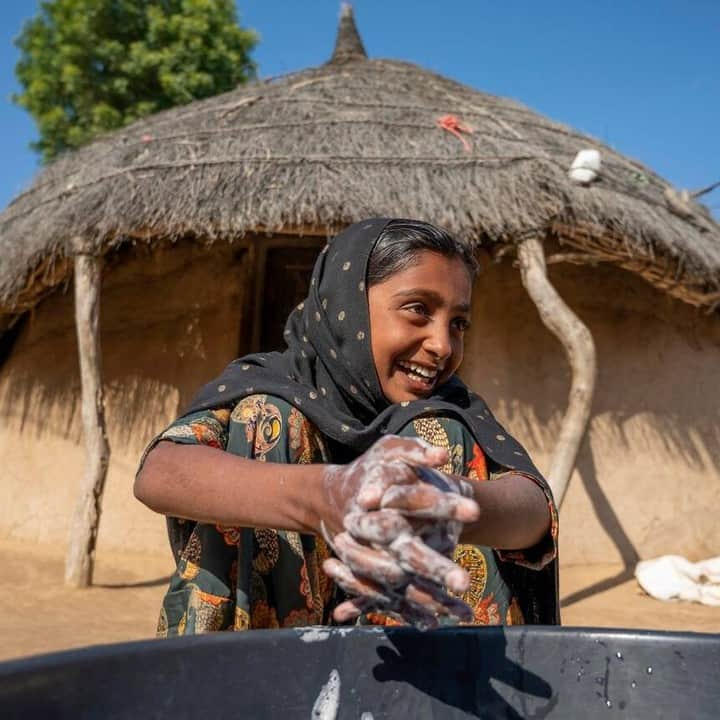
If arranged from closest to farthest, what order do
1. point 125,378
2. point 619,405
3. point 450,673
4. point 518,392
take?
point 450,673
point 518,392
point 619,405
point 125,378

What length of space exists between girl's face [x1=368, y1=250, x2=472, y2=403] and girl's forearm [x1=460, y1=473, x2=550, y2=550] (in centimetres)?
28

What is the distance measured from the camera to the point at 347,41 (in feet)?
24.7

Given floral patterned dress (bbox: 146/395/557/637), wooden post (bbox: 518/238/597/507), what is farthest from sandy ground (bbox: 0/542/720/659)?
floral patterned dress (bbox: 146/395/557/637)

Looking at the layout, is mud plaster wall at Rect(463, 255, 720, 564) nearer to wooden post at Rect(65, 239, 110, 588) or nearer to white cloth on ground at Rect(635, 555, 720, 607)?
white cloth on ground at Rect(635, 555, 720, 607)

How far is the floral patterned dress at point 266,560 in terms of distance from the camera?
1.40 meters

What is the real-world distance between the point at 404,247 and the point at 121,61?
446 inches

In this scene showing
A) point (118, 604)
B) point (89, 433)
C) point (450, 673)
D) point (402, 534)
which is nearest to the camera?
point (402, 534)

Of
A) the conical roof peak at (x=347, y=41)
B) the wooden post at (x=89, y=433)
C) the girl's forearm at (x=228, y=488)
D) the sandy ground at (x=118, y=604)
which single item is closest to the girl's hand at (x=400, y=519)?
the girl's forearm at (x=228, y=488)

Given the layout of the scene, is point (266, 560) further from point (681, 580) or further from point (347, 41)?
point (347, 41)

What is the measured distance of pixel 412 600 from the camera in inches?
33.1

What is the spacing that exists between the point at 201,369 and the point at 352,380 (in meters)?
4.20

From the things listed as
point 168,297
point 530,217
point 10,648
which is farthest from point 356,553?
point 168,297

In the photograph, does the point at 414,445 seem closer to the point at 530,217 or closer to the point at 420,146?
the point at 530,217

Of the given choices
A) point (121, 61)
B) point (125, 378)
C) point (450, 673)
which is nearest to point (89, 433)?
point (125, 378)
